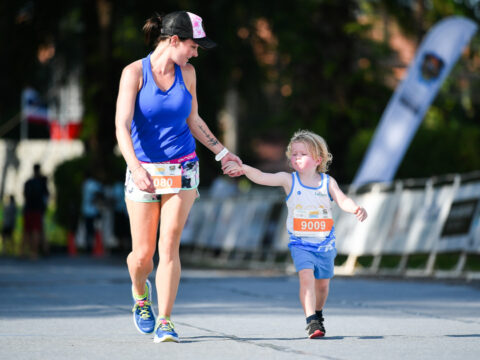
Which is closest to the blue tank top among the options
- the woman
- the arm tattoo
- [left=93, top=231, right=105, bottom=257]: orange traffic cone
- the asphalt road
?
the woman

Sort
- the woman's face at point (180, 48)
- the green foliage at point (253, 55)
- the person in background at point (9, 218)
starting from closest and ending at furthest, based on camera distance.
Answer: the woman's face at point (180, 48)
the person in background at point (9, 218)
the green foliage at point (253, 55)

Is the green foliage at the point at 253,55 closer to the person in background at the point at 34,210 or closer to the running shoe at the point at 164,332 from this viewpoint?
the person in background at the point at 34,210

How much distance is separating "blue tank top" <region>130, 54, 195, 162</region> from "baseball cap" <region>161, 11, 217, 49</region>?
0.23 m

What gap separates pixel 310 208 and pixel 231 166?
598mm

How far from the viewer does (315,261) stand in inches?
267

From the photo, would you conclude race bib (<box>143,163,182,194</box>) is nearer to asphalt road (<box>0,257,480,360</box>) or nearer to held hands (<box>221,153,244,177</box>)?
held hands (<box>221,153,244,177</box>)

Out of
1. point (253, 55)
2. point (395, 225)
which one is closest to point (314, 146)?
point (395, 225)

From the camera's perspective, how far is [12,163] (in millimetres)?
29250

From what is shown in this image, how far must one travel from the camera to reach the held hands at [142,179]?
6.07 m

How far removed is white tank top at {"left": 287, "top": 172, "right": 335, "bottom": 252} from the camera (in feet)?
22.5

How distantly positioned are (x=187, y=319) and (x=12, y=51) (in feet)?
52.3

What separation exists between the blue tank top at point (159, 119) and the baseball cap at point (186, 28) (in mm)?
229

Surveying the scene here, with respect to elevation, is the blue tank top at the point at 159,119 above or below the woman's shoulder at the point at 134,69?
below

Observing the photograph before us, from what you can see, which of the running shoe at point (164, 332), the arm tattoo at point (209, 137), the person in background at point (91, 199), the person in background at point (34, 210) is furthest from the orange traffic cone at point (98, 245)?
the running shoe at point (164, 332)
